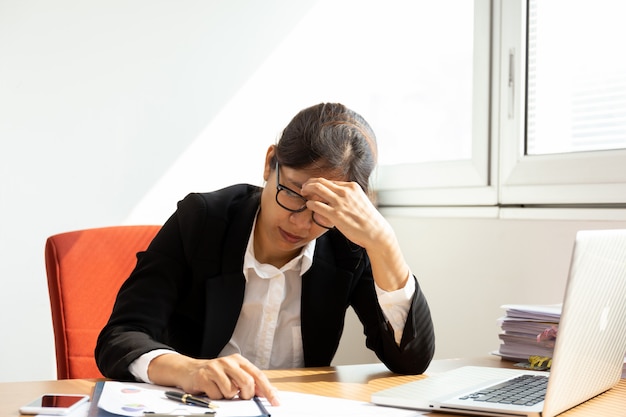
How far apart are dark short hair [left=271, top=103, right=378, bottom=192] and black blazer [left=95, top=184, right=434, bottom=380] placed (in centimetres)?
18

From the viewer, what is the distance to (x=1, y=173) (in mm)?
2252

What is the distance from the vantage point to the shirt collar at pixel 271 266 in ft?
5.15

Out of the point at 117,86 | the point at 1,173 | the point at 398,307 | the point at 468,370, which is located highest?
the point at 117,86

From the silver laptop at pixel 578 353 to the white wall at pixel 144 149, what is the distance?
2.55ft

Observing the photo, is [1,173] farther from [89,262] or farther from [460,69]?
[460,69]

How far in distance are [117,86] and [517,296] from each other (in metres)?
1.43

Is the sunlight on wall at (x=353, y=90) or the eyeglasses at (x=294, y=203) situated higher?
the sunlight on wall at (x=353, y=90)

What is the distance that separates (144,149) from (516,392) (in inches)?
66.5

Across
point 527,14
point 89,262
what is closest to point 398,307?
point 89,262

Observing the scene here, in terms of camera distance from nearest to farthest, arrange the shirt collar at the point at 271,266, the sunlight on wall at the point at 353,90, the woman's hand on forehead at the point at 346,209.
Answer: the woman's hand on forehead at the point at 346,209 → the shirt collar at the point at 271,266 → the sunlight on wall at the point at 353,90

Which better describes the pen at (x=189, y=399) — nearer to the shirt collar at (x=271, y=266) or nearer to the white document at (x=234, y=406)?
the white document at (x=234, y=406)

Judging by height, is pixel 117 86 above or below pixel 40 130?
above

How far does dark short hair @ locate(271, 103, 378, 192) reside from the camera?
146 centimetres

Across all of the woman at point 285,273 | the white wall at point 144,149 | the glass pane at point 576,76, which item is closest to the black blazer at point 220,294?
the woman at point 285,273
